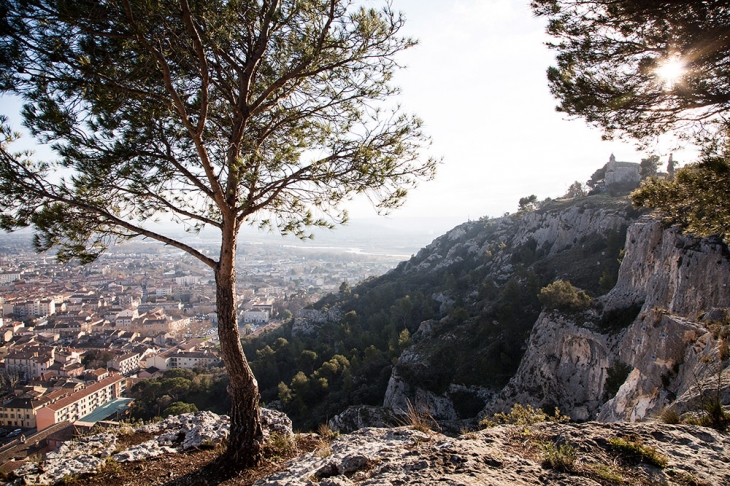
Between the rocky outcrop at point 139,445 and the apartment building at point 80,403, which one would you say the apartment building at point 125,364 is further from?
the rocky outcrop at point 139,445

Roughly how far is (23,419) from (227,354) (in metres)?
33.4

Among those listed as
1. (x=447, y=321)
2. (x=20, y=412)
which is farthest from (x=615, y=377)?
(x=20, y=412)

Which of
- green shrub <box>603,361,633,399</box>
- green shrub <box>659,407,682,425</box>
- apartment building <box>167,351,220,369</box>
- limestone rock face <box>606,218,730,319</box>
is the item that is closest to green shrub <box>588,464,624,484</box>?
green shrub <box>659,407,682,425</box>

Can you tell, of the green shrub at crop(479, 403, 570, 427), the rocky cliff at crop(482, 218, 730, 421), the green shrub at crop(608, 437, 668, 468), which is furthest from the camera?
the rocky cliff at crop(482, 218, 730, 421)

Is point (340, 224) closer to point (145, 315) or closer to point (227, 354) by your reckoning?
point (227, 354)

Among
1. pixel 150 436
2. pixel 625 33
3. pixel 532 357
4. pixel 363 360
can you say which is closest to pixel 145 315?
pixel 363 360

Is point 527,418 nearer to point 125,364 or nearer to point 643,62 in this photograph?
point 643,62

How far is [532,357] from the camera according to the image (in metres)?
20.2

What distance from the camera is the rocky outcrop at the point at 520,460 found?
9.22 ft

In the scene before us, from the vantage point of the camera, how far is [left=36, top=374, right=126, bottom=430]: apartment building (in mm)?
26656

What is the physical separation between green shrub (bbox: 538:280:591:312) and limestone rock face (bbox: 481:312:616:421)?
1.75 ft

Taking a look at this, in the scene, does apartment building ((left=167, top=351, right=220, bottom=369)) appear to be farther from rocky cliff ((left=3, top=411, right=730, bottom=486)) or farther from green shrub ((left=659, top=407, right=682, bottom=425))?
green shrub ((left=659, top=407, right=682, bottom=425))

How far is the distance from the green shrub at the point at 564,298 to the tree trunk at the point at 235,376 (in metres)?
19.2

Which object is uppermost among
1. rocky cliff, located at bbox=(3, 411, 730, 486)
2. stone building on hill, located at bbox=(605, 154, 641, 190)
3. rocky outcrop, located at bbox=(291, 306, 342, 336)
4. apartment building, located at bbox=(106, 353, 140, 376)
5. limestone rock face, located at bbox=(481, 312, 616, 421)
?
stone building on hill, located at bbox=(605, 154, 641, 190)
